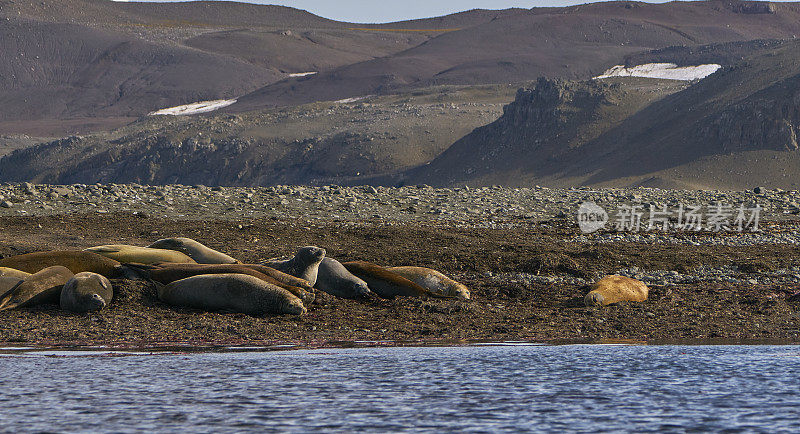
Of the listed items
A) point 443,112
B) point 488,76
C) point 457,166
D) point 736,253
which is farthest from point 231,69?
point 736,253

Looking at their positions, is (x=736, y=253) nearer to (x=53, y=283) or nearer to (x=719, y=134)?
(x=53, y=283)

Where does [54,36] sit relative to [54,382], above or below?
above

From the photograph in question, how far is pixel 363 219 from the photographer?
29172mm

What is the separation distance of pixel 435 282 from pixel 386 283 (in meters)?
0.84

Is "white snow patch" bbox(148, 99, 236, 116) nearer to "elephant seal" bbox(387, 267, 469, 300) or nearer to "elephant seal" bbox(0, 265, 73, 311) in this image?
"elephant seal" bbox(387, 267, 469, 300)

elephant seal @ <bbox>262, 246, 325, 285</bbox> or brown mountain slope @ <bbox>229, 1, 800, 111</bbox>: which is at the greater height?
brown mountain slope @ <bbox>229, 1, 800, 111</bbox>

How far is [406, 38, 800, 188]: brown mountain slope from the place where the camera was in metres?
56.6

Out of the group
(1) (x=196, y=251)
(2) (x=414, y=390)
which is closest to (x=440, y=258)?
(1) (x=196, y=251)

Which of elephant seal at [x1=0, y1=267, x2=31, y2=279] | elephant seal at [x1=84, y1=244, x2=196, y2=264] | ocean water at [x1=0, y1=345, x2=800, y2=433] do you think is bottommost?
ocean water at [x1=0, y1=345, x2=800, y2=433]

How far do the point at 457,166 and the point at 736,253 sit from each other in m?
48.1

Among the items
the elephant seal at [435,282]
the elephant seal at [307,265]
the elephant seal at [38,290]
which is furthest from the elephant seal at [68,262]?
the elephant seal at [435,282]

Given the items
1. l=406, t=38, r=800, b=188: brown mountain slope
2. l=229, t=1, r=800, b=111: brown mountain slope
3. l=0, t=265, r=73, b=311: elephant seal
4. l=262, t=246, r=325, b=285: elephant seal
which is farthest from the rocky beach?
l=229, t=1, r=800, b=111: brown mountain slope

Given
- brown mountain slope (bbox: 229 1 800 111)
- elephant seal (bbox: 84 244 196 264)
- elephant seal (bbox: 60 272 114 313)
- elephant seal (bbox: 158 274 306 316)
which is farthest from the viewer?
brown mountain slope (bbox: 229 1 800 111)

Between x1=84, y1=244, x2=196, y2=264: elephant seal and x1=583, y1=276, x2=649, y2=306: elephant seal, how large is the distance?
6.93 m
